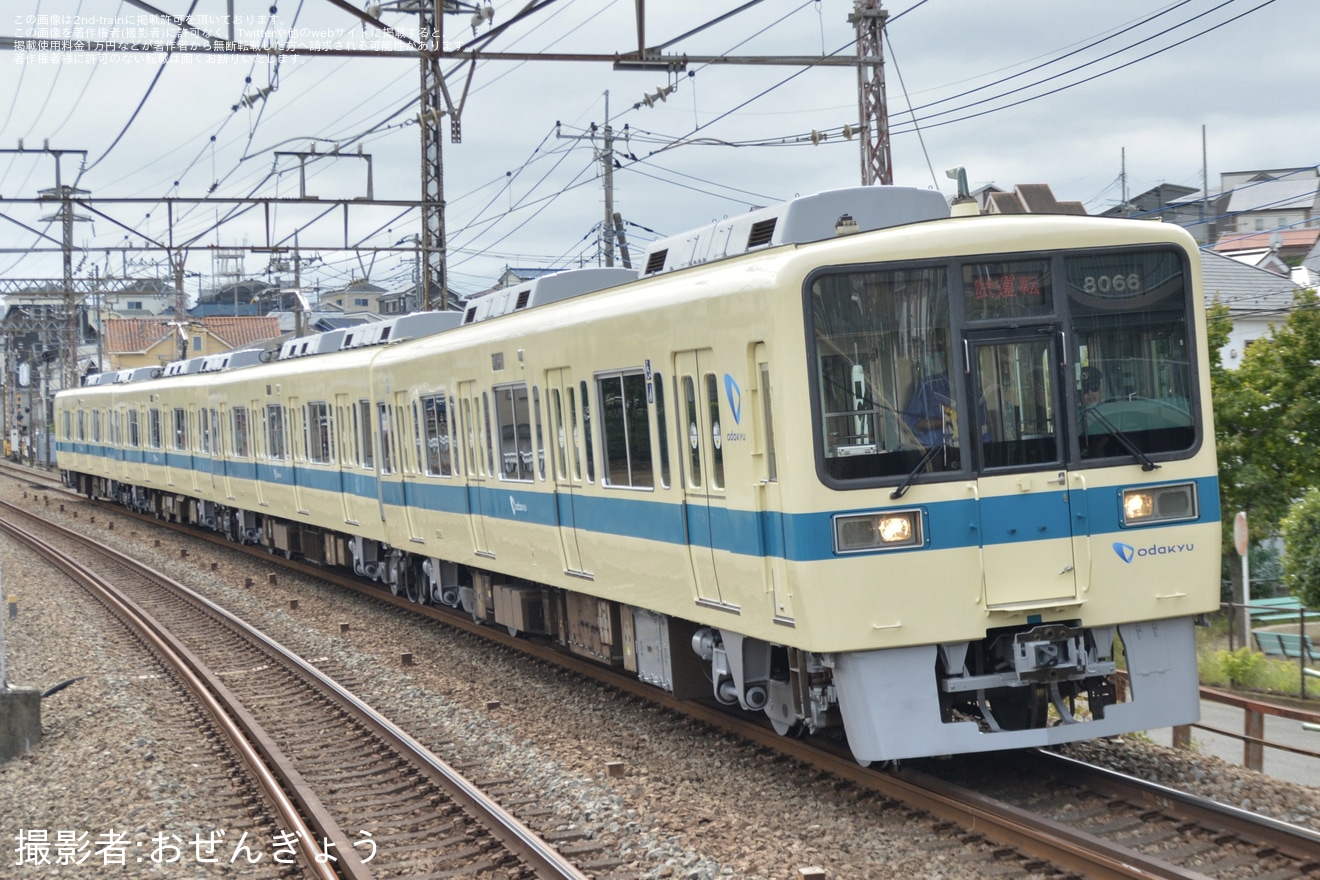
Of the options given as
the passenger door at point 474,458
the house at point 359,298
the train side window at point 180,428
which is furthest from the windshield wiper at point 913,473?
the house at point 359,298

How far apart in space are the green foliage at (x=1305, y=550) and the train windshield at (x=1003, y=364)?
57.3ft

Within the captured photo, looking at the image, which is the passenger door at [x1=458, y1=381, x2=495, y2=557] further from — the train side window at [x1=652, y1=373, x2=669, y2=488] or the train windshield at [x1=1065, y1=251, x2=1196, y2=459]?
the train windshield at [x1=1065, y1=251, x2=1196, y2=459]

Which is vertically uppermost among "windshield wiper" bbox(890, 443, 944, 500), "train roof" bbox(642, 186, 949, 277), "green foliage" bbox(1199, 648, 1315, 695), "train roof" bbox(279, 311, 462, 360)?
"train roof" bbox(279, 311, 462, 360)

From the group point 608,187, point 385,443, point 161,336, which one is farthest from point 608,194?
point 161,336

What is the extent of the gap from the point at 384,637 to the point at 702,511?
7070 mm

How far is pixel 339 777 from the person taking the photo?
338 inches

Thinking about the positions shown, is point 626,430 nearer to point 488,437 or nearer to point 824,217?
point 824,217

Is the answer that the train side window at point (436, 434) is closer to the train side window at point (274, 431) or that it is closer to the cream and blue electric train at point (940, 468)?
the cream and blue electric train at point (940, 468)

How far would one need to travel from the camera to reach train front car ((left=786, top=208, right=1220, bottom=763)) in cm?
671

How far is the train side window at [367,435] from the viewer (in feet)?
52.2

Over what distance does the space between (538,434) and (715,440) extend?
3.06m

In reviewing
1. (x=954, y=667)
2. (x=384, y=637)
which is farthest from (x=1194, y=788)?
(x=384, y=637)

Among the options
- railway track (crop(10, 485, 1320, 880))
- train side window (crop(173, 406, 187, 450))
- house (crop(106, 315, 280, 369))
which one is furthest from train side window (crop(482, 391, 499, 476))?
house (crop(106, 315, 280, 369))

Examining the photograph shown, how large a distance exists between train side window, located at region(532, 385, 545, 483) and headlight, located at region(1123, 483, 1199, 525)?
15.4 ft
